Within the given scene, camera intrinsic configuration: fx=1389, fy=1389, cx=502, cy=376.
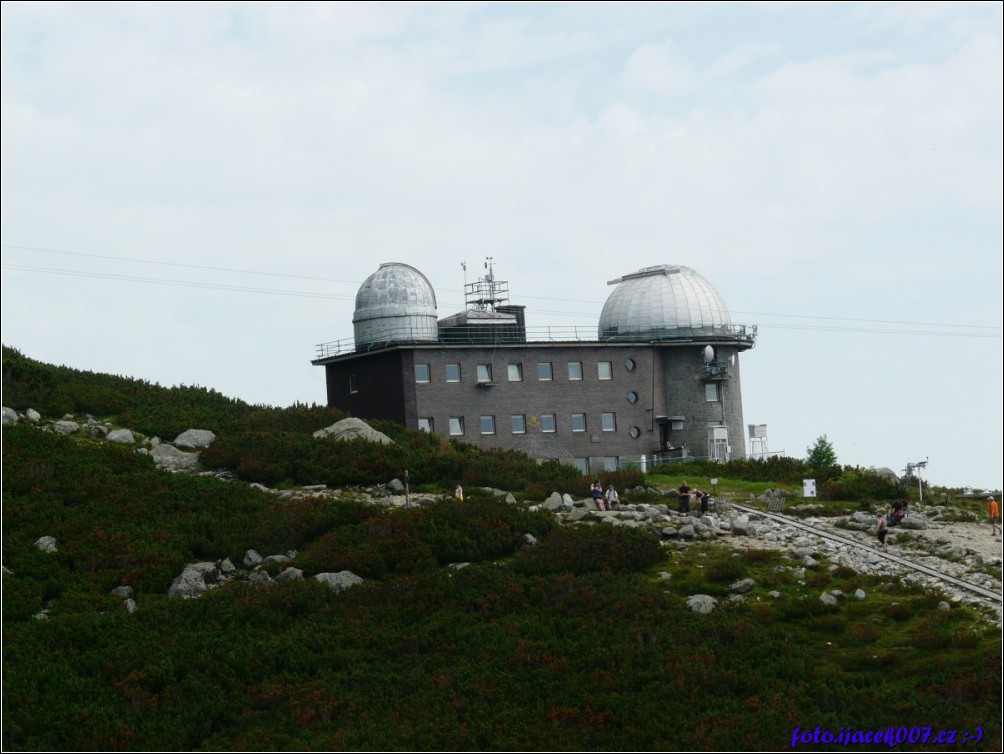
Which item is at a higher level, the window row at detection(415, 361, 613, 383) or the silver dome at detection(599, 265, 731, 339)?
the silver dome at detection(599, 265, 731, 339)

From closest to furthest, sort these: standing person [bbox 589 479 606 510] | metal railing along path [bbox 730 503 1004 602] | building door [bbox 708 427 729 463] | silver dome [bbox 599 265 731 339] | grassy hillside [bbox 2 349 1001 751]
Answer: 1. grassy hillside [bbox 2 349 1001 751]
2. metal railing along path [bbox 730 503 1004 602]
3. standing person [bbox 589 479 606 510]
4. building door [bbox 708 427 729 463]
5. silver dome [bbox 599 265 731 339]

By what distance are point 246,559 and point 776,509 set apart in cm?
1494

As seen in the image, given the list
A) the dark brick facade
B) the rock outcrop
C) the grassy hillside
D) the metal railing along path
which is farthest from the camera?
the dark brick facade

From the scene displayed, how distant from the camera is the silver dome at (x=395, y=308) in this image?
54.8m

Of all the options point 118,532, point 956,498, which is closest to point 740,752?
point 118,532

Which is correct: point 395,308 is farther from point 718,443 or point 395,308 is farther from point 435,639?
point 435,639

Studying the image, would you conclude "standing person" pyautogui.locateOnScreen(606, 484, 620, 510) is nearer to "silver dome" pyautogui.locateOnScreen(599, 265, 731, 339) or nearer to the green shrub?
the green shrub

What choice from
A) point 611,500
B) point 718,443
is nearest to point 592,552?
point 611,500

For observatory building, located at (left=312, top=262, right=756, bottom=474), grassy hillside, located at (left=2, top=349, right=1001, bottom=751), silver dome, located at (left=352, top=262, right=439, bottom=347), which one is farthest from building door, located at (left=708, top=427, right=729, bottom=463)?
grassy hillside, located at (left=2, top=349, right=1001, bottom=751)

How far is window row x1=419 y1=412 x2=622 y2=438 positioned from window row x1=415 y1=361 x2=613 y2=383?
146 cm

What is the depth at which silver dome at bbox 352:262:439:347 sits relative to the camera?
180 feet

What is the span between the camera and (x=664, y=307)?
5909cm

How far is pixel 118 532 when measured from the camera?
30188 mm

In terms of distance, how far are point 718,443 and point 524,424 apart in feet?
29.3
